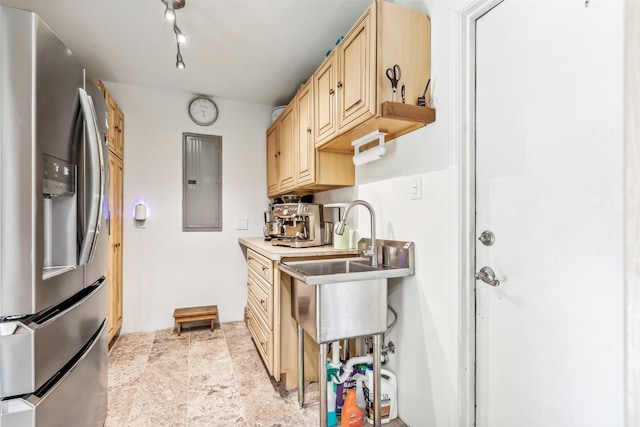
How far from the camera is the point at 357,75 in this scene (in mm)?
1546

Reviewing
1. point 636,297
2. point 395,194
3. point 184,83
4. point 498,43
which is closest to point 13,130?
point 636,297

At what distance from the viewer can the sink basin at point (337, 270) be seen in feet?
4.52

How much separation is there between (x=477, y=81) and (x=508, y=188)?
504mm

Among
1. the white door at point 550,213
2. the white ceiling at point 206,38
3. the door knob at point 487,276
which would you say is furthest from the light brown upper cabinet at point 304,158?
the door knob at point 487,276

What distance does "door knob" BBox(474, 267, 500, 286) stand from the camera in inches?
47.6

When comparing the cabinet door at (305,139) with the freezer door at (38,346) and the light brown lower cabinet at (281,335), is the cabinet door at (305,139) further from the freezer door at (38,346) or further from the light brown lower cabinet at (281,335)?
the freezer door at (38,346)

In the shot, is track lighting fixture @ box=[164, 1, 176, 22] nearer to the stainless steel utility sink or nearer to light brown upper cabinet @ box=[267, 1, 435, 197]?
light brown upper cabinet @ box=[267, 1, 435, 197]

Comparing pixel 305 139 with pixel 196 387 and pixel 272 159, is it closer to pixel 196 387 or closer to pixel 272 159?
pixel 272 159

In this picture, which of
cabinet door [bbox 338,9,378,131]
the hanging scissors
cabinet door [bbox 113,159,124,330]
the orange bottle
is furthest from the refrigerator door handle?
cabinet door [bbox 113,159,124,330]

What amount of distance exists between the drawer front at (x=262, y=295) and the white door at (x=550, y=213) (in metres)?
1.21

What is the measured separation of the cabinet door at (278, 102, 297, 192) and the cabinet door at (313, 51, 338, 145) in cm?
51

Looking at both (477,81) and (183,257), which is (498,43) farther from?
(183,257)

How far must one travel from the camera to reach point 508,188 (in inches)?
46.2

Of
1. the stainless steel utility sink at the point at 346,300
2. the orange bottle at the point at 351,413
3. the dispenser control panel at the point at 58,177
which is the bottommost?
the orange bottle at the point at 351,413
